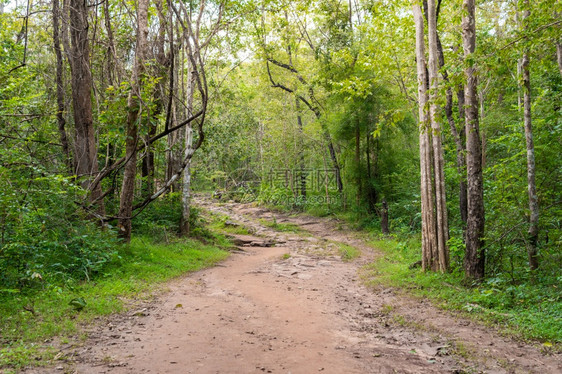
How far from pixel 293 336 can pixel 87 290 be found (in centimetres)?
358

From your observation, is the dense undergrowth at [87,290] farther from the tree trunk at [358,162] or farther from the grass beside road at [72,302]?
the tree trunk at [358,162]

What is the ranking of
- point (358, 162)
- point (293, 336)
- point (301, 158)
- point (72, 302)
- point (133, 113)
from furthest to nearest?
point (301, 158), point (358, 162), point (133, 113), point (72, 302), point (293, 336)

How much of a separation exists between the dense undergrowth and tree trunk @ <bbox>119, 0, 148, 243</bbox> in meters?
0.82

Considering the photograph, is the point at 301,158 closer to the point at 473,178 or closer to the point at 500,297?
the point at 473,178

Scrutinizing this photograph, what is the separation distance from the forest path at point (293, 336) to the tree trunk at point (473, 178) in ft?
4.23

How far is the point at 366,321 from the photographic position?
19.7ft

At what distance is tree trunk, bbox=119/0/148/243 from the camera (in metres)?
6.99

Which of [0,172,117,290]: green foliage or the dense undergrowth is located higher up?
[0,172,117,290]: green foliage

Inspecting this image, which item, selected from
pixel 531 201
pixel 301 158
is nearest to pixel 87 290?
pixel 531 201

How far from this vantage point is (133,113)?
26.7ft

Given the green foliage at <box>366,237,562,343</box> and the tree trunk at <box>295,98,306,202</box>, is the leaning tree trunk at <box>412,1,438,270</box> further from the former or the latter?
the tree trunk at <box>295,98,306,202</box>

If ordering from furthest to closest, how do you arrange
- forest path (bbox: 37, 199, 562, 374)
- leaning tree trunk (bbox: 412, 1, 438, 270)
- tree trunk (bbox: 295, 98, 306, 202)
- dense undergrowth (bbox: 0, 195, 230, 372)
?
tree trunk (bbox: 295, 98, 306, 202), leaning tree trunk (bbox: 412, 1, 438, 270), dense undergrowth (bbox: 0, 195, 230, 372), forest path (bbox: 37, 199, 562, 374)

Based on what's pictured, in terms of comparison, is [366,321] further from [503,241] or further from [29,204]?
[29,204]

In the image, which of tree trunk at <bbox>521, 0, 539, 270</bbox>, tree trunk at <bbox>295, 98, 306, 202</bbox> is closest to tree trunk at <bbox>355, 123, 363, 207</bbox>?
tree trunk at <bbox>295, 98, 306, 202</bbox>
